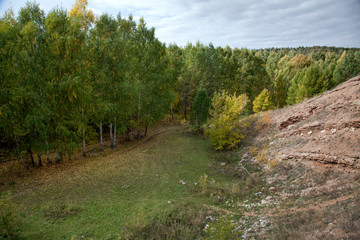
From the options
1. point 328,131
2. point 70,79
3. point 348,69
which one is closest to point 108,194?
point 70,79

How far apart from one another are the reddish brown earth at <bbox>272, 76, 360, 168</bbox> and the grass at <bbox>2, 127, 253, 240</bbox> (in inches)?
211

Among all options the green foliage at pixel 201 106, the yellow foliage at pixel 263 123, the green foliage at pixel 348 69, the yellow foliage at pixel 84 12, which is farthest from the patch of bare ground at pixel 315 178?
the green foliage at pixel 348 69

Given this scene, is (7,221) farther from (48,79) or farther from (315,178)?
(315,178)

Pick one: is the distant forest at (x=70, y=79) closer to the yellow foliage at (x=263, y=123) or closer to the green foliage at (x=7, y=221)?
the green foliage at (x=7, y=221)

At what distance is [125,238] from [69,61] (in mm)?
11314

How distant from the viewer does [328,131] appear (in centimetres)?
1289

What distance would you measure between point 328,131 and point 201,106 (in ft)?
47.0

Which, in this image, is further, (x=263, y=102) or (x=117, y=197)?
(x=263, y=102)

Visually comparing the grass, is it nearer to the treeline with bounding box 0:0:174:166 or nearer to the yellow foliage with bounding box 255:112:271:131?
the treeline with bounding box 0:0:174:166

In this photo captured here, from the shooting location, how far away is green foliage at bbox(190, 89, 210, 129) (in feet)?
82.0

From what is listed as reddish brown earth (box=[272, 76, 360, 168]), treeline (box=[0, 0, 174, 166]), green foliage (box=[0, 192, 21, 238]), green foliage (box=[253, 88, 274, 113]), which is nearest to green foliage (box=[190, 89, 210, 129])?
reddish brown earth (box=[272, 76, 360, 168])

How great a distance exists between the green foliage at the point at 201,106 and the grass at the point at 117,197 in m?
8.21

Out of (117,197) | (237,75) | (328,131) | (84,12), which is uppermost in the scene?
(84,12)

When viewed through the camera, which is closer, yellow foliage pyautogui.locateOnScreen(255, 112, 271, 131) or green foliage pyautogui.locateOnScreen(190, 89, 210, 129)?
yellow foliage pyautogui.locateOnScreen(255, 112, 271, 131)
